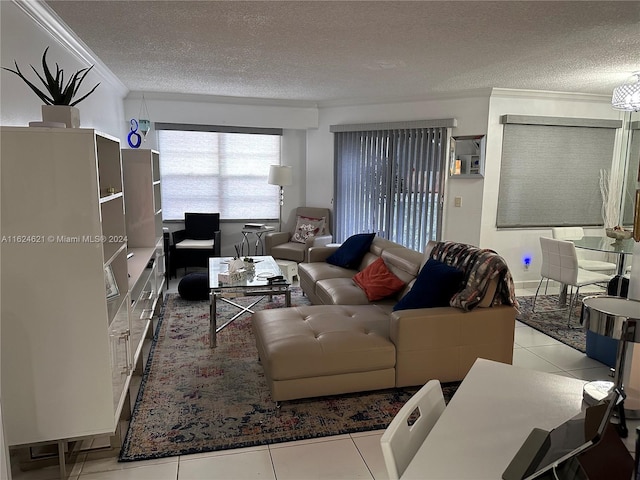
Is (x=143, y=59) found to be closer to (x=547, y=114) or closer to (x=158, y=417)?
(x=158, y=417)

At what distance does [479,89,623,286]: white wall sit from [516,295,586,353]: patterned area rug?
2.00 feet

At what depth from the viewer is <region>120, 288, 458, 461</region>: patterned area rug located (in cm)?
249

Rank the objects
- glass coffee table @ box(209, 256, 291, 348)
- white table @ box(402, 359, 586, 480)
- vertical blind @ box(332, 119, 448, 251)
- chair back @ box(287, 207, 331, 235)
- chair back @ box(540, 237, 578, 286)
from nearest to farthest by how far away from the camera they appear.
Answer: white table @ box(402, 359, 586, 480) < glass coffee table @ box(209, 256, 291, 348) < chair back @ box(540, 237, 578, 286) < vertical blind @ box(332, 119, 448, 251) < chair back @ box(287, 207, 331, 235)

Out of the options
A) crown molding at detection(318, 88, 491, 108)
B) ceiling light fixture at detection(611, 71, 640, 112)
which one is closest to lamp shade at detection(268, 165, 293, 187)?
crown molding at detection(318, 88, 491, 108)

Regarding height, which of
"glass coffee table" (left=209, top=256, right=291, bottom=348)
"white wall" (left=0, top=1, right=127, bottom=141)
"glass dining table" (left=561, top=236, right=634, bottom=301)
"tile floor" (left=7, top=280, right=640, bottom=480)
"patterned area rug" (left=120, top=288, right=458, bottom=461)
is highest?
"white wall" (left=0, top=1, right=127, bottom=141)

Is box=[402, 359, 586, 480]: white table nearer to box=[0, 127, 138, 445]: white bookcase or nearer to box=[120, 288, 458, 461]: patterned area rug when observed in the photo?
box=[120, 288, 458, 461]: patterned area rug

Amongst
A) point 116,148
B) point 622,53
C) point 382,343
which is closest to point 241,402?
point 382,343

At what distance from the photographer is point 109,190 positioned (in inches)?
111

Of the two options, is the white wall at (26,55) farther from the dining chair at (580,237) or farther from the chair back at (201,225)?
the dining chair at (580,237)

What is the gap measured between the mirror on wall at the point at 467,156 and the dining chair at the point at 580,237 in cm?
112

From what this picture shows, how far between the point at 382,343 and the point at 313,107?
15.4 feet

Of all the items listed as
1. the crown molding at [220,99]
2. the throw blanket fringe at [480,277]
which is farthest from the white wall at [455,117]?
the throw blanket fringe at [480,277]

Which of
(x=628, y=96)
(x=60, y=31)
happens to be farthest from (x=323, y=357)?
(x=628, y=96)

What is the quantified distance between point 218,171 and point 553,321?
4.91 metres
